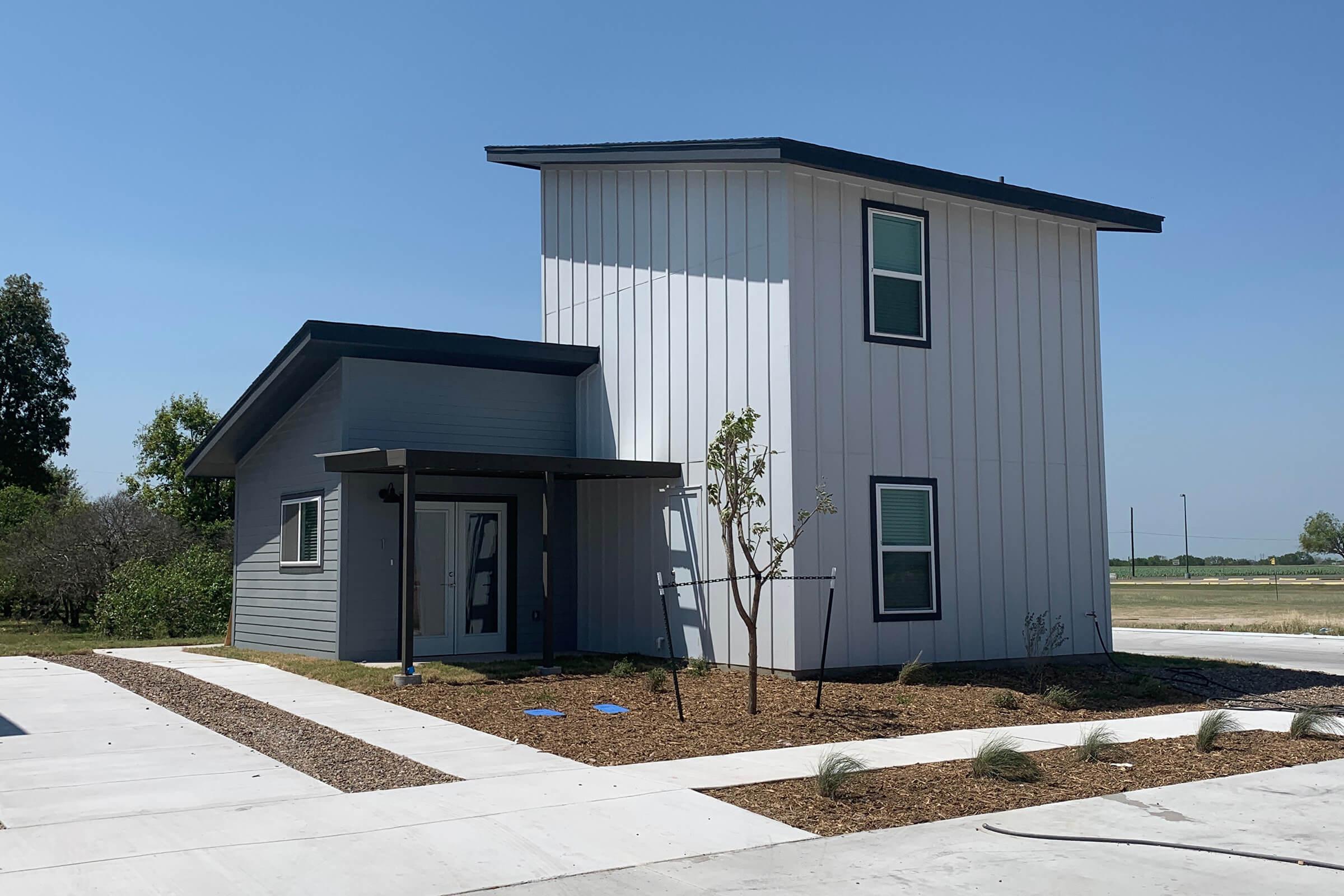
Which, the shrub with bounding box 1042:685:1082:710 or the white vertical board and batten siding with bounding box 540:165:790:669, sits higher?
the white vertical board and batten siding with bounding box 540:165:790:669

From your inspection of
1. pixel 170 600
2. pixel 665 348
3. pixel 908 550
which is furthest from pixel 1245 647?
pixel 170 600

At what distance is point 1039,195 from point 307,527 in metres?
10.8

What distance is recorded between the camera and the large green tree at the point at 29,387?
120 ft

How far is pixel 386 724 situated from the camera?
1060 centimetres

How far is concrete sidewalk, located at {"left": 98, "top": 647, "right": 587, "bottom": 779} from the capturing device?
8797 mm

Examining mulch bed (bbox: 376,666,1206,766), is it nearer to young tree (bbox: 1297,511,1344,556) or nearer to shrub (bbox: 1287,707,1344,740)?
shrub (bbox: 1287,707,1344,740)

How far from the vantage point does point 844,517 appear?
1368 cm

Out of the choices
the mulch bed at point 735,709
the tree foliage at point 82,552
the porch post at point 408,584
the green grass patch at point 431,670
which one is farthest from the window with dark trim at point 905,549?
the tree foliage at point 82,552

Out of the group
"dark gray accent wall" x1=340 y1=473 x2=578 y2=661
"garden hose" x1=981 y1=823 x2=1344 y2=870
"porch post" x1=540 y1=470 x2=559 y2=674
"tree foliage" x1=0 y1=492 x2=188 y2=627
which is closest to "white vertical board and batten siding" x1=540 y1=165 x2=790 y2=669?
"dark gray accent wall" x1=340 y1=473 x2=578 y2=661

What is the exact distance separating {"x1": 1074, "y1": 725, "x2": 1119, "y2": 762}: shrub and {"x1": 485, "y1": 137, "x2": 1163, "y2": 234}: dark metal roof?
6943mm

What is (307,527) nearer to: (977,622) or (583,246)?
(583,246)

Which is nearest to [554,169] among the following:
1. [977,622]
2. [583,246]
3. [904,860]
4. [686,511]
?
[583,246]

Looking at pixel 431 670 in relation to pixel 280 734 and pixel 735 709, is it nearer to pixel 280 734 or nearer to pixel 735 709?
pixel 280 734

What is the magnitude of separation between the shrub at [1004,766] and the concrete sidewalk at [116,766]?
445cm
